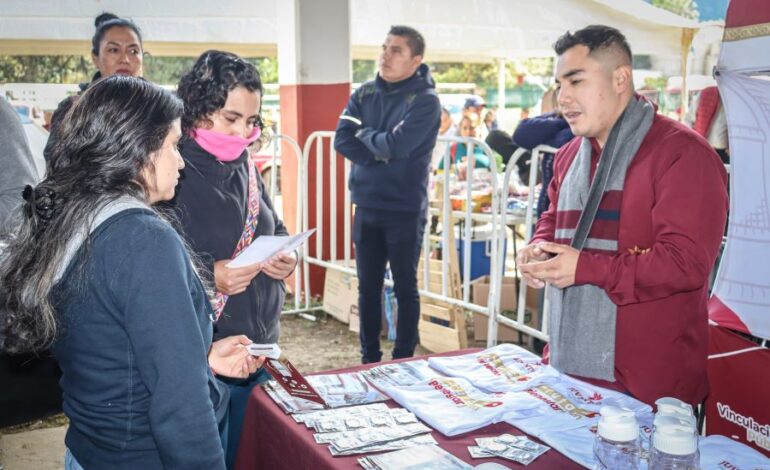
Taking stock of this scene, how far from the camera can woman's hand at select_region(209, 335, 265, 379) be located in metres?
1.93

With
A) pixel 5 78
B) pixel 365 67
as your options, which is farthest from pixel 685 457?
pixel 365 67

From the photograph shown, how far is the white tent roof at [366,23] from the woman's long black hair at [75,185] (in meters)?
6.23

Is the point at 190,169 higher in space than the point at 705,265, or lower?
higher

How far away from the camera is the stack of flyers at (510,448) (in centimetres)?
180

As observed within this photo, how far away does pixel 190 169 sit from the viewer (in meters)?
2.41

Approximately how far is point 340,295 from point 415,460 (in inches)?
184

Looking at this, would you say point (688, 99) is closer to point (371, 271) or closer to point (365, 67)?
point (371, 271)

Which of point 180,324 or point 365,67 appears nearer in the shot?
point 180,324

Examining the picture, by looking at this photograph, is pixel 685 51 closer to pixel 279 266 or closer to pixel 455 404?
pixel 279 266

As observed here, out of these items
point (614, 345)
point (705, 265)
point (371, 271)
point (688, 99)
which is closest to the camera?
point (705, 265)

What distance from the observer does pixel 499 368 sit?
2.36 m

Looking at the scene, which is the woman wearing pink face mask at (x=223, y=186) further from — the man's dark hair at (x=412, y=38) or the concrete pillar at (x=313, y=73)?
the concrete pillar at (x=313, y=73)

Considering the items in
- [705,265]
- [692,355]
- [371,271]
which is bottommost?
[371,271]

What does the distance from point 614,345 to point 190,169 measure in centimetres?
140
